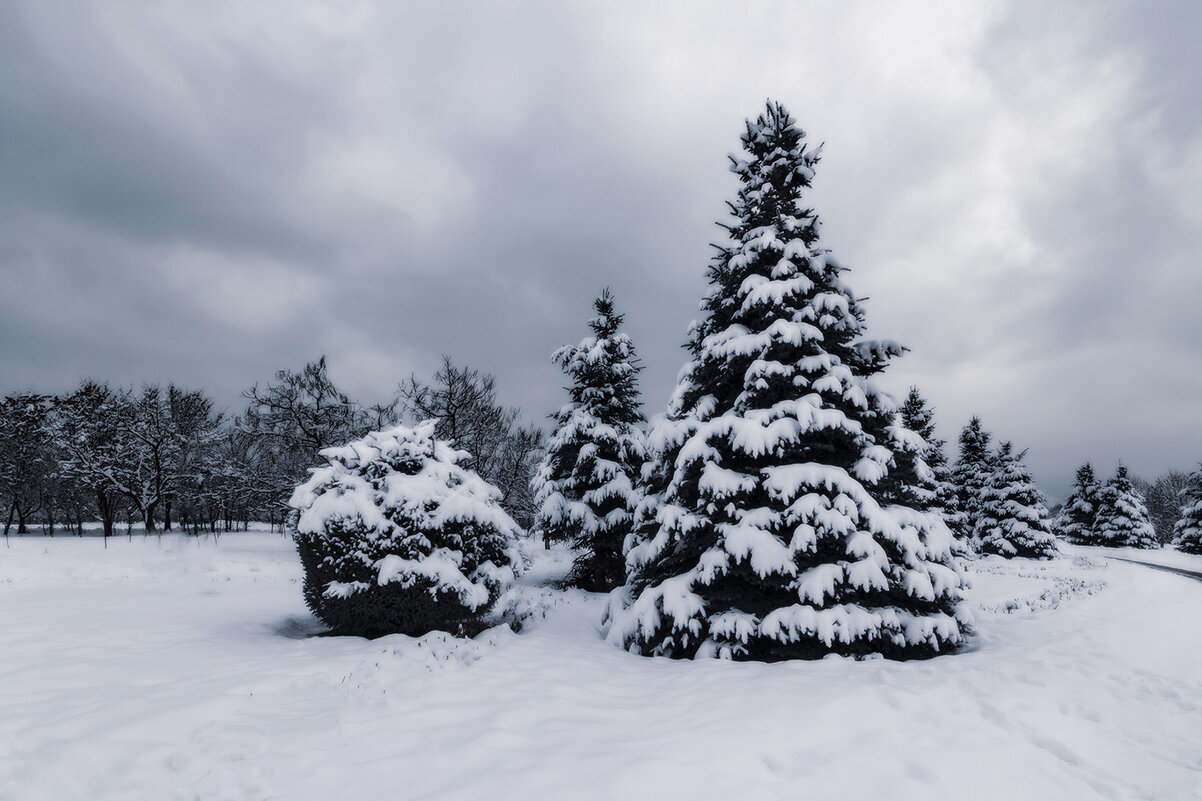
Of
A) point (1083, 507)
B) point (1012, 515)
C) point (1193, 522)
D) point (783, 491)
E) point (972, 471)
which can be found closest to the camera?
point (783, 491)

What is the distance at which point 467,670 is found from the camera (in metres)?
6.09

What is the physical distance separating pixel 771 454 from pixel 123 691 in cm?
750

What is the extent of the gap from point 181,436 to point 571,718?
3398cm

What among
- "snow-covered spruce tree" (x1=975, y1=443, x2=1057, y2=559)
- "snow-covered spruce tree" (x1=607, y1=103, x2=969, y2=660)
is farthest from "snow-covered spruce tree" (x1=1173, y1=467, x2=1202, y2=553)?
"snow-covered spruce tree" (x1=607, y1=103, x2=969, y2=660)

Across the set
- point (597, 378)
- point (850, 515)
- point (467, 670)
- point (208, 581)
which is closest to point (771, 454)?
point (850, 515)

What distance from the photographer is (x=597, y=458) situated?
15336 mm

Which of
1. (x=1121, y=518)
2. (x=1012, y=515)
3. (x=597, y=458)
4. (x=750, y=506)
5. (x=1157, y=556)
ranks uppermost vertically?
(x=597, y=458)

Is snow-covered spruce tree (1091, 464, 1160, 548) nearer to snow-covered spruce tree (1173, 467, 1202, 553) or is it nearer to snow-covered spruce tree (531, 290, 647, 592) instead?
snow-covered spruce tree (1173, 467, 1202, 553)

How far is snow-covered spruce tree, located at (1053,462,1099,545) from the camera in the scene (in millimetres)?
37906

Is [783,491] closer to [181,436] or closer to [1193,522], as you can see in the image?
[181,436]

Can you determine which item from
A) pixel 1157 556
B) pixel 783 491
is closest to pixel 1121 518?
pixel 1157 556

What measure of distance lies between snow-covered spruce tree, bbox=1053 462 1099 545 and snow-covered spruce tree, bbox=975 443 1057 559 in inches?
523

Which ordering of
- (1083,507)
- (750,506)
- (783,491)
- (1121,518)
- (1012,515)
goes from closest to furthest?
1. (783,491)
2. (750,506)
3. (1012,515)
4. (1121,518)
5. (1083,507)

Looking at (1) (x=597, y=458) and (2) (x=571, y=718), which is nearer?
(2) (x=571, y=718)
